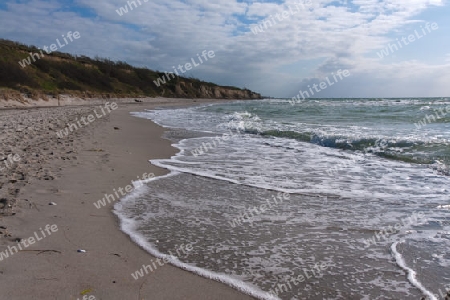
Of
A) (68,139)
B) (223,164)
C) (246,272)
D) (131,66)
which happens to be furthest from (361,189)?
(131,66)

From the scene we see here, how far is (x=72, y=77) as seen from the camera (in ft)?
121

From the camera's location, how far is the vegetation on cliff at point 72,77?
1010 inches

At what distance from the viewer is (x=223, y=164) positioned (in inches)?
267

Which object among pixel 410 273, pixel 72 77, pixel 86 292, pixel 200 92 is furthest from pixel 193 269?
pixel 200 92

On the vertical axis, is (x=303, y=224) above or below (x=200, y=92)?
below

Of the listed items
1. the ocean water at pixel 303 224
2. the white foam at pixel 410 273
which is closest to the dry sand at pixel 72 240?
the ocean water at pixel 303 224

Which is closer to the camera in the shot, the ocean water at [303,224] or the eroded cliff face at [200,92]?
the ocean water at [303,224]

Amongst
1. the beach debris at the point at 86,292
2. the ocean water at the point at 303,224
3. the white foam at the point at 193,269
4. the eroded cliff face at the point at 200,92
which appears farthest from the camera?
the eroded cliff face at the point at 200,92

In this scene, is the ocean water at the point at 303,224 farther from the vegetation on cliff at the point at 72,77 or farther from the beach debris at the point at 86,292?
the vegetation on cliff at the point at 72,77

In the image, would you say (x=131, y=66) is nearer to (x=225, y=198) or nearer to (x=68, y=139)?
(x=68, y=139)

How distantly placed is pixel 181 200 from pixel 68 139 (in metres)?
4.95

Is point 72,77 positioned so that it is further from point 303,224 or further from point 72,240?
point 303,224

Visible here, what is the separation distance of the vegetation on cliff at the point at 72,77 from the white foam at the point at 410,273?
23.1 meters

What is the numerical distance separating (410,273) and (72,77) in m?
39.7
